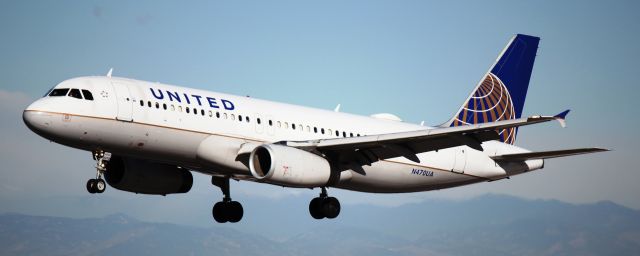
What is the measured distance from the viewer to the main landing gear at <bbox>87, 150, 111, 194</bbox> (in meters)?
34.8

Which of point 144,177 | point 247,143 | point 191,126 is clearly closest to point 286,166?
point 247,143

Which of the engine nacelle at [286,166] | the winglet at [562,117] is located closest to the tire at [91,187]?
the engine nacelle at [286,166]

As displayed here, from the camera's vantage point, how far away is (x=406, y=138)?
119 ft

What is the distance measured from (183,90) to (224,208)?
8.06 meters

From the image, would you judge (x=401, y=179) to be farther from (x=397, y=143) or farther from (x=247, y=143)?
(x=247, y=143)

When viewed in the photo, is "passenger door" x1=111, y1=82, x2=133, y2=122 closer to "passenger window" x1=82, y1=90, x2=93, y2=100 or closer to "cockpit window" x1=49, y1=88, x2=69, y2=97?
"passenger window" x1=82, y1=90, x2=93, y2=100

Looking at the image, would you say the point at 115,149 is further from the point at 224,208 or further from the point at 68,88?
the point at 224,208

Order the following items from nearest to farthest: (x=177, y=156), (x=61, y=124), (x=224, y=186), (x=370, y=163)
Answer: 1. (x=61, y=124)
2. (x=177, y=156)
3. (x=370, y=163)
4. (x=224, y=186)

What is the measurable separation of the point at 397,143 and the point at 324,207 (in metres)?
5.48

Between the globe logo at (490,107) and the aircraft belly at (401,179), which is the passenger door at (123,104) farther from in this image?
the globe logo at (490,107)

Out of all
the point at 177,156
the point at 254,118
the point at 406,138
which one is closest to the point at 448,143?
the point at 406,138

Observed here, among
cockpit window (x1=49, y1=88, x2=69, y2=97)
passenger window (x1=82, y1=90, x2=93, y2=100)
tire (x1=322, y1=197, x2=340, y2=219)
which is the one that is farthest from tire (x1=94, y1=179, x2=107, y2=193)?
tire (x1=322, y1=197, x2=340, y2=219)

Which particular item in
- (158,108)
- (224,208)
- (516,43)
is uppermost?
(516,43)

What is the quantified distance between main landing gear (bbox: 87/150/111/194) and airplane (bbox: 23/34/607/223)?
36 mm
